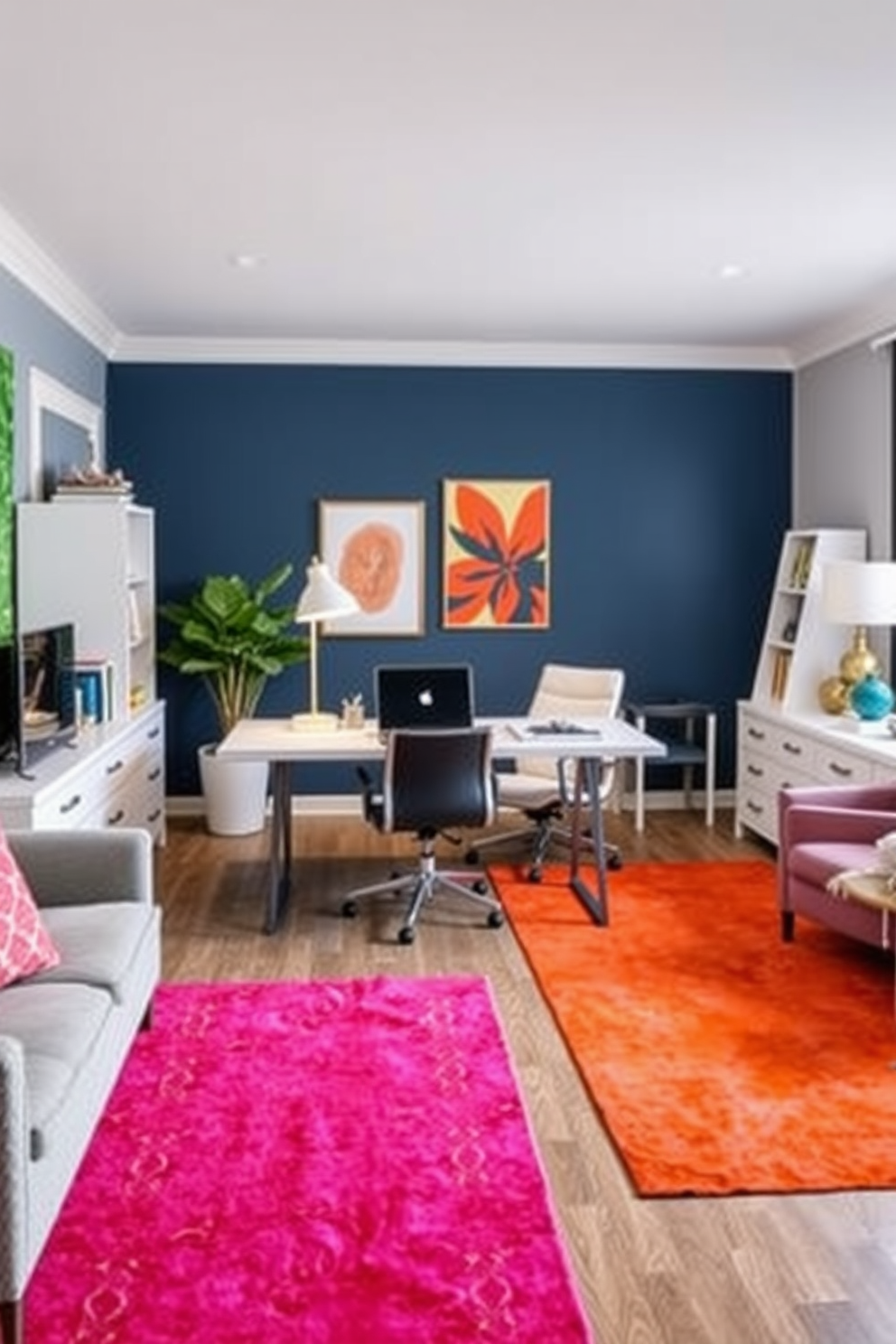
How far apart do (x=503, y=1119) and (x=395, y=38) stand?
2578 millimetres

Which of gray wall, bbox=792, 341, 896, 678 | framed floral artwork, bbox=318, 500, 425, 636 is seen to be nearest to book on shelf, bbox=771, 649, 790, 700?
gray wall, bbox=792, 341, 896, 678

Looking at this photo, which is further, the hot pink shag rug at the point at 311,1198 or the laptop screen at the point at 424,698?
the laptop screen at the point at 424,698

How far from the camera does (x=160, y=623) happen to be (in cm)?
640

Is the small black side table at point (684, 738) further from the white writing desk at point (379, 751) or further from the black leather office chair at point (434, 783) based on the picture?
the black leather office chair at point (434, 783)

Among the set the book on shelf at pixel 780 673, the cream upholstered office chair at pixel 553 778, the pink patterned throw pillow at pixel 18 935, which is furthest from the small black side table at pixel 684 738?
the pink patterned throw pillow at pixel 18 935

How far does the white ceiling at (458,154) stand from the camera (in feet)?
8.82

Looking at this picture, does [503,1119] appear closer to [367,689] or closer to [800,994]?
[800,994]

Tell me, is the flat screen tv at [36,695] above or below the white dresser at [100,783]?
above

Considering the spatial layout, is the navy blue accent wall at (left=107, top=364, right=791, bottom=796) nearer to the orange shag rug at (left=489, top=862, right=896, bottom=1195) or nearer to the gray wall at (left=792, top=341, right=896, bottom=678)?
the gray wall at (left=792, top=341, right=896, bottom=678)

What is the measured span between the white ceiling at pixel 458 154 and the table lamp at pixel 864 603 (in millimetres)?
1243

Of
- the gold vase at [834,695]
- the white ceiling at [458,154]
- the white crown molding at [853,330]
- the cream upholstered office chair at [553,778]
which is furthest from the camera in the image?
the gold vase at [834,695]

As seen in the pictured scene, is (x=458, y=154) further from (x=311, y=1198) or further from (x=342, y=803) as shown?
(x=342, y=803)

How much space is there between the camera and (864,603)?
4918 millimetres

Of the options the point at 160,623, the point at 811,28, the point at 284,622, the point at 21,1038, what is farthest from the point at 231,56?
the point at 160,623
